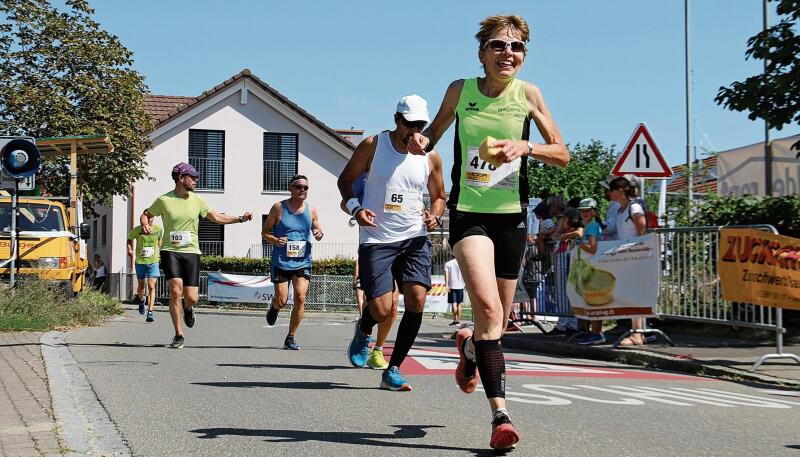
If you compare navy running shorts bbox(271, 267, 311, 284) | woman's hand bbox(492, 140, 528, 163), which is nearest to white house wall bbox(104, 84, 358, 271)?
navy running shorts bbox(271, 267, 311, 284)

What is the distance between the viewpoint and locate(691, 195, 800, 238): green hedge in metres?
13.0

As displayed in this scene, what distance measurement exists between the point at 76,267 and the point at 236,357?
319 inches

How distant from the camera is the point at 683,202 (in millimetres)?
14859

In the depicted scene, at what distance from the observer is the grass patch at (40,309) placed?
13.1 metres

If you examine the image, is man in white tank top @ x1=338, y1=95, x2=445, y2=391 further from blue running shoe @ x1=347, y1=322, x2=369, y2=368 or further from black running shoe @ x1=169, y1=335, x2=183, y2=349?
black running shoe @ x1=169, y1=335, x2=183, y2=349

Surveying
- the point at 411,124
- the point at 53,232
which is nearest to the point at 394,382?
the point at 411,124

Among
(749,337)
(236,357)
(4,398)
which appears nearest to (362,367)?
(236,357)

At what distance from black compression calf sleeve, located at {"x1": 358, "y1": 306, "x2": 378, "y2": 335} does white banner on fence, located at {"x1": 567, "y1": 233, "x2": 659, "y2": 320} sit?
4.68 meters

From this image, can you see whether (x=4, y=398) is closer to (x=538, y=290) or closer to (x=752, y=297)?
(x=752, y=297)

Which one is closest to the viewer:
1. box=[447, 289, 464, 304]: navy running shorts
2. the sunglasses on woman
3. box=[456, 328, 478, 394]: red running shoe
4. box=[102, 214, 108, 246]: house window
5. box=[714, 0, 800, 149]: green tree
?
the sunglasses on woman

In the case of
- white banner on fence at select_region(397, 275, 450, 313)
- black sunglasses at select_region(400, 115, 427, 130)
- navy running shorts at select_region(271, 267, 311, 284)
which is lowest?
white banner on fence at select_region(397, 275, 450, 313)

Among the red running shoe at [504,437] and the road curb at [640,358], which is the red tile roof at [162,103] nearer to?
the road curb at [640,358]

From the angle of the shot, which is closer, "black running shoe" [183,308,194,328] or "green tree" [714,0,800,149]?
"black running shoe" [183,308,194,328]

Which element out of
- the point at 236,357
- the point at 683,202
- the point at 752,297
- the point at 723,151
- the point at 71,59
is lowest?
the point at 236,357
